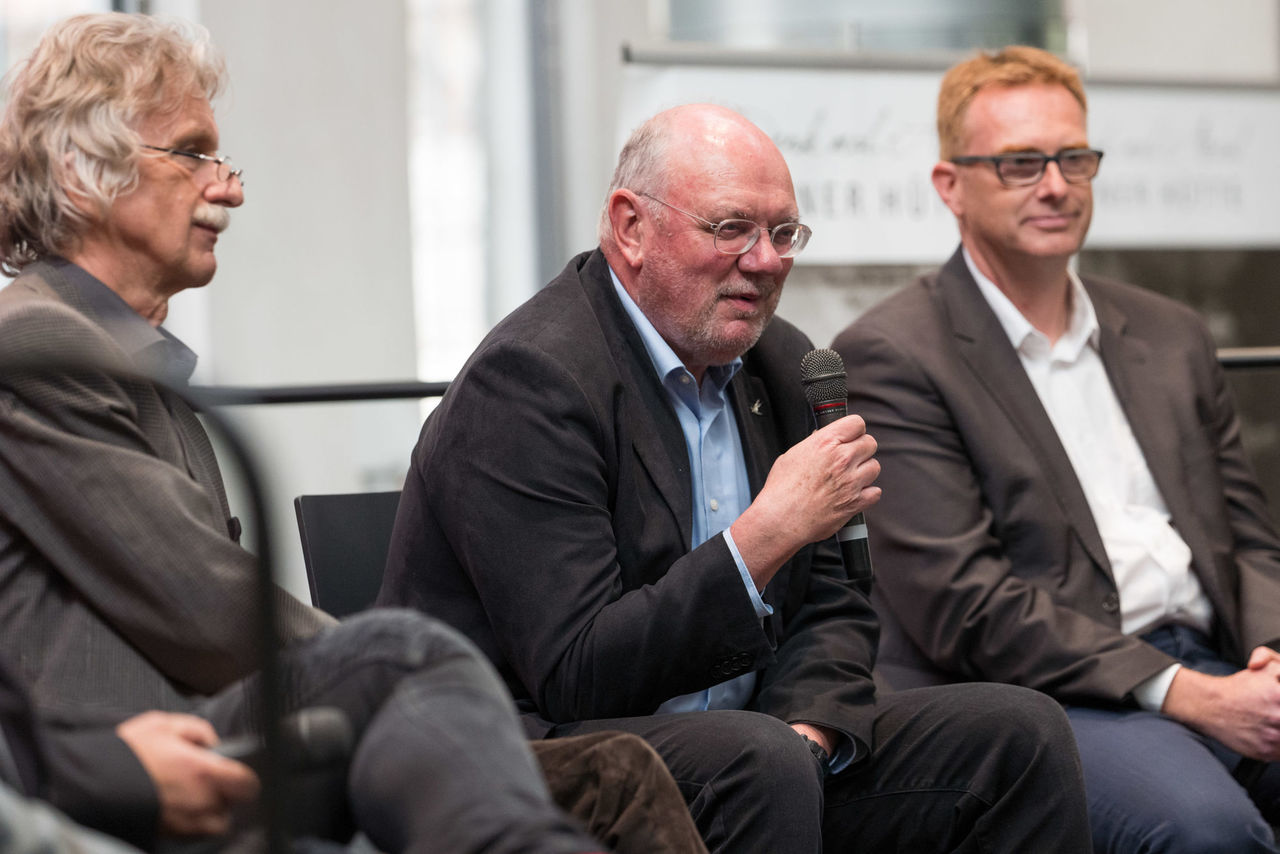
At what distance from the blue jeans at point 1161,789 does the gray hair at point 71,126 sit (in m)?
1.59

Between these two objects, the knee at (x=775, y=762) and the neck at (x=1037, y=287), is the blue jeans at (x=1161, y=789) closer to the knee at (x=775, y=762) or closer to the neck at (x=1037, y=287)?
the knee at (x=775, y=762)

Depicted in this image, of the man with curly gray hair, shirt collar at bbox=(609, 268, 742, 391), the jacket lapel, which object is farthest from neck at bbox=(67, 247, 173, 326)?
the jacket lapel

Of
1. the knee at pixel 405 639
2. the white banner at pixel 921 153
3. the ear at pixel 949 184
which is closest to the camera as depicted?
the knee at pixel 405 639

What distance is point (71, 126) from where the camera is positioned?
1.88 m

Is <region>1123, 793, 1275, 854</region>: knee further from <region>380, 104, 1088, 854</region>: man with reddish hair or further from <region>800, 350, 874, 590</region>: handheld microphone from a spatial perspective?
<region>800, 350, 874, 590</region>: handheld microphone

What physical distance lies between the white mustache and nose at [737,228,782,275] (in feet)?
2.43

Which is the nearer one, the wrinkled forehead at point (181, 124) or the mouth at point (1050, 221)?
the wrinkled forehead at point (181, 124)

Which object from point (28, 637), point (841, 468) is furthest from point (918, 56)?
point (28, 637)

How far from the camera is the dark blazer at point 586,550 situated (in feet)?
5.71

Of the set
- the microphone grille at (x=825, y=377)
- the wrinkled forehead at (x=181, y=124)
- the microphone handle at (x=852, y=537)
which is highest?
the wrinkled forehead at (x=181, y=124)

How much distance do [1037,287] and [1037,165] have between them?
0.22 m

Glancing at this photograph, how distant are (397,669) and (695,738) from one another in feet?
1.72

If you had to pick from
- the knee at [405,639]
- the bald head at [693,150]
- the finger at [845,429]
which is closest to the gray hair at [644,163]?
the bald head at [693,150]

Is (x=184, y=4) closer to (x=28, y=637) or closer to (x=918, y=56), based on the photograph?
(x=918, y=56)
